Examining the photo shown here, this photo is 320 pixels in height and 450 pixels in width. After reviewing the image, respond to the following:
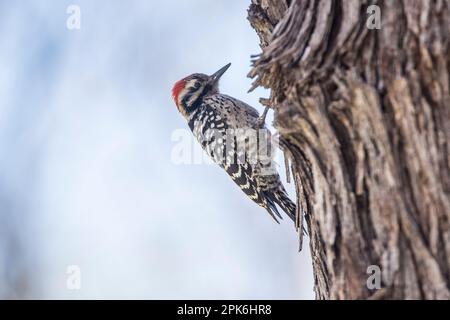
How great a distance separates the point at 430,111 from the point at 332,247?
0.73m

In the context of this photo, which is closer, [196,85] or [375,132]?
[375,132]

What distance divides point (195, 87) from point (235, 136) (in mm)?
806

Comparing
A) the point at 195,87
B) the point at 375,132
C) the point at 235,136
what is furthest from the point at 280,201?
the point at 375,132

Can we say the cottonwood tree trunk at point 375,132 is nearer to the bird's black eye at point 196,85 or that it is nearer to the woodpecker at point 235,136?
the woodpecker at point 235,136

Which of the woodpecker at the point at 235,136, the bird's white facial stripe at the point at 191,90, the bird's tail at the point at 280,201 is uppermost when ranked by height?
the bird's white facial stripe at the point at 191,90

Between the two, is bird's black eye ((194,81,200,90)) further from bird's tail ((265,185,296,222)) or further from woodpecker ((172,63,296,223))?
bird's tail ((265,185,296,222))

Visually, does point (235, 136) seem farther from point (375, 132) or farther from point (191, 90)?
point (375, 132)

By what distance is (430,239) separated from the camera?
2.74 meters

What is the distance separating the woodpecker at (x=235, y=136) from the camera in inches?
263

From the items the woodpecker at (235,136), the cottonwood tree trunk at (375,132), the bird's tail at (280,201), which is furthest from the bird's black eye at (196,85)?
the cottonwood tree trunk at (375,132)

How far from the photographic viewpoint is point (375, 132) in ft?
9.46

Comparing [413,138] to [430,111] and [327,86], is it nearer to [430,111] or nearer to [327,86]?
[430,111]

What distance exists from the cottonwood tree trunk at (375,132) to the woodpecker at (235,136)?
323cm
